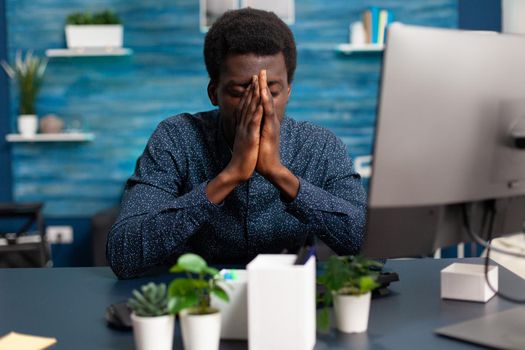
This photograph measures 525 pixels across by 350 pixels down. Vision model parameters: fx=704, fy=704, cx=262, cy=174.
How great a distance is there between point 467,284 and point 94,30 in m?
3.07

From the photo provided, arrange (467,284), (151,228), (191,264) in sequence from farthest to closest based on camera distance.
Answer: (151,228) → (467,284) → (191,264)

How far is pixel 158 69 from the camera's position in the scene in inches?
158

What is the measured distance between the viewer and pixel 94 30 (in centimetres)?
388

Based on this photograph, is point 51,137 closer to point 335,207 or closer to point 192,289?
point 335,207

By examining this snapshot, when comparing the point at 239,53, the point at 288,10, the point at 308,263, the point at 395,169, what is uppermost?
the point at 288,10

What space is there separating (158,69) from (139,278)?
8.53ft

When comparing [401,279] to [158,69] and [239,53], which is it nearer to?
[239,53]

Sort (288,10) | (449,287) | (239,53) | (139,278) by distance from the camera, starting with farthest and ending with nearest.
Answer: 1. (288,10)
2. (239,53)
3. (139,278)
4. (449,287)

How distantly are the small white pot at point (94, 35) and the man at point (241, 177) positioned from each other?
2.16 metres

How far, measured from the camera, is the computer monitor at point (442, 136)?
38.6 inches

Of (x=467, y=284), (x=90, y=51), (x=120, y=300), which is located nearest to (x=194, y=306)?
(x=120, y=300)

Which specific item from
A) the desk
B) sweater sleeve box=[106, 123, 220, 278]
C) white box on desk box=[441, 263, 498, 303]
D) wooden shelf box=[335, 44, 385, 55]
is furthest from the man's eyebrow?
wooden shelf box=[335, 44, 385, 55]

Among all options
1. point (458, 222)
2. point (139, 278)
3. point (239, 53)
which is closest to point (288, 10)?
point (239, 53)

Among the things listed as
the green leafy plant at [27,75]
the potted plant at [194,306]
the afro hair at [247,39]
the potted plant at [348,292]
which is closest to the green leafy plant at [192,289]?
the potted plant at [194,306]
